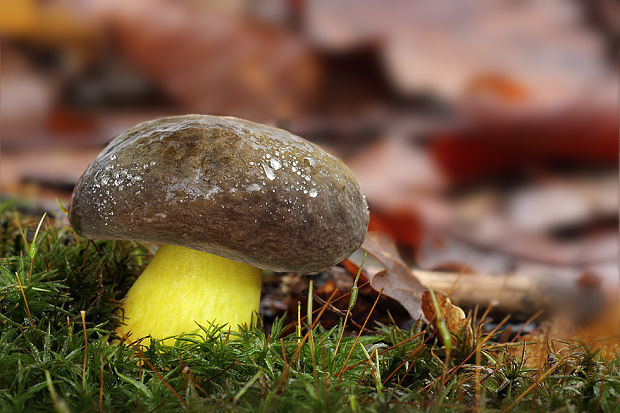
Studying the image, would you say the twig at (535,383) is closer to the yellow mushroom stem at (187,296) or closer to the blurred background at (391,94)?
the yellow mushroom stem at (187,296)

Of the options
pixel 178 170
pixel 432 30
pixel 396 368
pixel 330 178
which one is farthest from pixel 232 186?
pixel 432 30

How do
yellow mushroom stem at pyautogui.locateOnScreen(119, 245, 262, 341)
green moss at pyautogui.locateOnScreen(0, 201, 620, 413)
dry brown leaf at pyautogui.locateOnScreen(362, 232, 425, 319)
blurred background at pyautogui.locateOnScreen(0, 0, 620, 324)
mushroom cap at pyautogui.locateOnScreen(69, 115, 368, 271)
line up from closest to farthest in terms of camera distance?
green moss at pyautogui.locateOnScreen(0, 201, 620, 413), mushroom cap at pyautogui.locateOnScreen(69, 115, 368, 271), yellow mushroom stem at pyautogui.locateOnScreen(119, 245, 262, 341), dry brown leaf at pyautogui.locateOnScreen(362, 232, 425, 319), blurred background at pyautogui.locateOnScreen(0, 0, 620, 324)

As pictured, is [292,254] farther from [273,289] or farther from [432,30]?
[432,30]

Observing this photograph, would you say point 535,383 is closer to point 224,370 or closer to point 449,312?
point 449,312

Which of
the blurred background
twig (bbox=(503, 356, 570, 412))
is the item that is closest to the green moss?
twig (bbox=(503, 356, 570, 412))

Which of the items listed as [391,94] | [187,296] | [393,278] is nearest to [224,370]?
[187,296]

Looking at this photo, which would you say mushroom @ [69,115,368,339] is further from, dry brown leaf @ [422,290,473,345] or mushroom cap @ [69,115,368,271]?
dry brown leaf @ [422,290,473,345]
